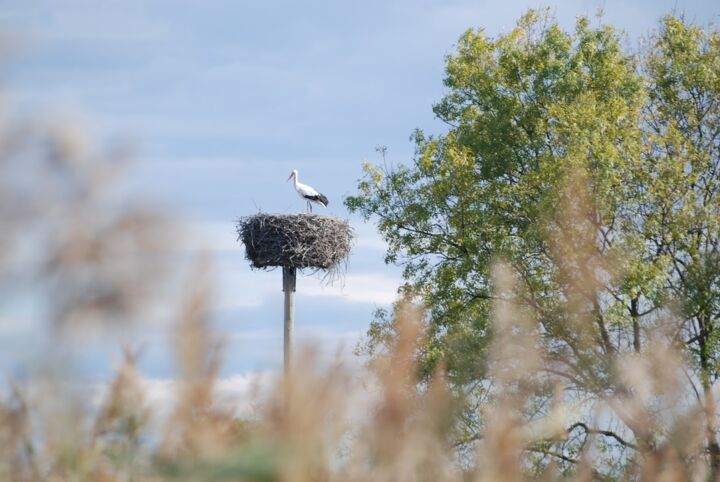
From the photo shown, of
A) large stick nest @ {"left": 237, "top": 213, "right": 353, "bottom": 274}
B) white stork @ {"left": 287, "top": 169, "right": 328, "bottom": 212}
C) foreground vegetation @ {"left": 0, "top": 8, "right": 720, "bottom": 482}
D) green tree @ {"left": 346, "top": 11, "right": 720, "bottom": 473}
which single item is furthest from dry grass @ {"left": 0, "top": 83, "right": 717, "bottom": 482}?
white stork @ {"left": 287, "top": 169, "right": 328, "bottom": 212}

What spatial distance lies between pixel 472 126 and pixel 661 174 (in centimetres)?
330

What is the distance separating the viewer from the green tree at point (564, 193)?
13.4 m

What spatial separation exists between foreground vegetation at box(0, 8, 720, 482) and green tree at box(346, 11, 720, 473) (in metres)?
0.04

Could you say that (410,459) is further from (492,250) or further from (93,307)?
(492,250)

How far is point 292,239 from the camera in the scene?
16.5 m

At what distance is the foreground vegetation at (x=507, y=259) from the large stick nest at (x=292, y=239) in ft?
3.07

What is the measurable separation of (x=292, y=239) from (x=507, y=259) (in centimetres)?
463

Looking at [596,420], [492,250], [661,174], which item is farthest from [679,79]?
[596,420]

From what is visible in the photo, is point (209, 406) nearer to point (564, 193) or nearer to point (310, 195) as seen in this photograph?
point (564, 193)

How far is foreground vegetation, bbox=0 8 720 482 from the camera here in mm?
974

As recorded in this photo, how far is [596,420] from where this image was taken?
118cm

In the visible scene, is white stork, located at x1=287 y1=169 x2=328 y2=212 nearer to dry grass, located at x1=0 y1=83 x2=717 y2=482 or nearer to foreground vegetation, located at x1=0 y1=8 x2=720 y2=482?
foreground vegetation, located at x1=0 y1=8 x2=720 y2=482

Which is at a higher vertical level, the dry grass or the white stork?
the white stork

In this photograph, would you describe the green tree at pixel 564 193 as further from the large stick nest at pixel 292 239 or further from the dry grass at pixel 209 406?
the dry grass at pixel 209 406
